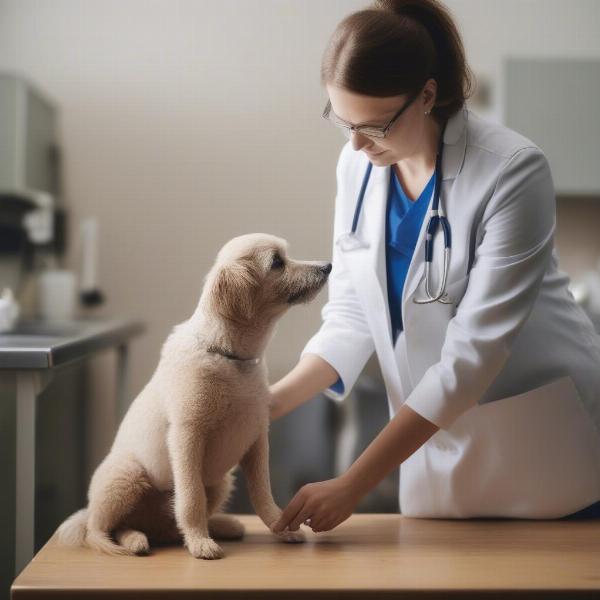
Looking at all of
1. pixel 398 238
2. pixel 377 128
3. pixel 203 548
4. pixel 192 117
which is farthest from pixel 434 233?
pixel 192 117

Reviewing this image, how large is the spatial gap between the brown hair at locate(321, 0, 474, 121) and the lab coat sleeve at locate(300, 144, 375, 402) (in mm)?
251

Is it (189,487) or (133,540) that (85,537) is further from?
(189,487)

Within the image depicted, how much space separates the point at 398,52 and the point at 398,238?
32cm

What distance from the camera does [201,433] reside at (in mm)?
1090

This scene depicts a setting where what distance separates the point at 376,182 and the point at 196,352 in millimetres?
472

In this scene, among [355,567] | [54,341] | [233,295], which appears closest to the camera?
[355,567]

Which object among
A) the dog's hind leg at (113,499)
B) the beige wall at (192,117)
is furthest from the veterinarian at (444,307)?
the beige wall at (192,117)

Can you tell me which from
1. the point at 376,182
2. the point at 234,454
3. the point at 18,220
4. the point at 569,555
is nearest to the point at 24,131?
the point at 18,220

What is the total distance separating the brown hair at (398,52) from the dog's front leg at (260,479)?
0.56 meters

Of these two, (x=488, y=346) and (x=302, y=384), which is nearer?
(x=488, y=346)

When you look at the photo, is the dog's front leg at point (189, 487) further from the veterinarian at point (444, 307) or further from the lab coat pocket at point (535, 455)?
the lab coat pocket at point (535, 455)

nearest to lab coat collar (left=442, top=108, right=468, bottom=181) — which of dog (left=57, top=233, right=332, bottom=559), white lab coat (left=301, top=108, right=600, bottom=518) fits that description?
white lab coat (left=301, top=108, right=600, bottom=518)

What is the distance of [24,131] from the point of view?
8.42 feet

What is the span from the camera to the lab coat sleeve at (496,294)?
1.12m
